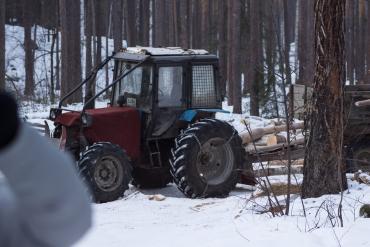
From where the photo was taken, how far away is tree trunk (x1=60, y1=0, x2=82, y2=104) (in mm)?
27969

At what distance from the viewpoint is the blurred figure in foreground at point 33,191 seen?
121 centimetres

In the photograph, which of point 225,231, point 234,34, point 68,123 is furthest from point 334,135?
point 234,34

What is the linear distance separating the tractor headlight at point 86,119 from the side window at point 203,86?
165 cm

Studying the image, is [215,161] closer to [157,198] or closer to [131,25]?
[157,198]

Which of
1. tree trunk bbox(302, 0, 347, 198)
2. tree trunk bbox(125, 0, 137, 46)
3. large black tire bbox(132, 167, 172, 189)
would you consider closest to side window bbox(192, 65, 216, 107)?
large black tire bbox(132, 167, 172, 189)

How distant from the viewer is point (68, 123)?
10.5 meters

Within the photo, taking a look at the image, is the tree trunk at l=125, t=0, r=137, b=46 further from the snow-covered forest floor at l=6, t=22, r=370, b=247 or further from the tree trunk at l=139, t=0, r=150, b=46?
the snow-covered forest floor at l=6, t=22, r=370, b=247

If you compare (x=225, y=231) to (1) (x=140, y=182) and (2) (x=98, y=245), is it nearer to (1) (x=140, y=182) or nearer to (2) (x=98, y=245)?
(2) (x=98, y=245)

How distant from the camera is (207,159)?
1102cm

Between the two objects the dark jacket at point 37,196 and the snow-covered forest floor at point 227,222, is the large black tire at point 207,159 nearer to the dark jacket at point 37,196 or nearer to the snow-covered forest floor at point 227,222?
the snow-covered forest floor at point 227,222

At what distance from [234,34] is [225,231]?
2103cm

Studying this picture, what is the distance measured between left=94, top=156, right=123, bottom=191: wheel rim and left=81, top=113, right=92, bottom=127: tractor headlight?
667mm

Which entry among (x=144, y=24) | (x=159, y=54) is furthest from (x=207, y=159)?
(x=144, y=24)

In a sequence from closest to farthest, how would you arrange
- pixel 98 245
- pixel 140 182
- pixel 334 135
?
pixel 98 245 < pixel 334 135 < pixel 140 182
